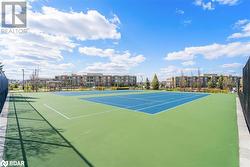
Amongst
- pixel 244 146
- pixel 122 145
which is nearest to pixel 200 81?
pixel 244 146

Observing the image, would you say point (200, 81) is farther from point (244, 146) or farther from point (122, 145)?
point (122, 145)

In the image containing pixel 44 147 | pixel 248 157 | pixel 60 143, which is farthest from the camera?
pixel 60 143

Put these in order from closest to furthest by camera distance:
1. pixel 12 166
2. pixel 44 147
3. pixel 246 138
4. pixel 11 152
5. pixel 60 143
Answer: pixel 12 166
pixel 11 152
pixel 44 147
pixel 60 143
pixel 246 138

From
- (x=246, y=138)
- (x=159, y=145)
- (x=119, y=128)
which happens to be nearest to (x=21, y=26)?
(x=119, y=128)

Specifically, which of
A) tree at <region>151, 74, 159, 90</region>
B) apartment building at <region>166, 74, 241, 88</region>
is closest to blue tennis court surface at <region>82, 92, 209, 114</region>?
tree at <region>151, 74, 159, 90</region>

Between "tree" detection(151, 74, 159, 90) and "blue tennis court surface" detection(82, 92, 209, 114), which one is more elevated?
"tree" detection(151, 74, 159, 90)

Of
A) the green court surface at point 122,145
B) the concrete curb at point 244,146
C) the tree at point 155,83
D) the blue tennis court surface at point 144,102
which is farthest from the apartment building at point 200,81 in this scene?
the green court surface at point 122,145

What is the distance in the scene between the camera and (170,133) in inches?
273

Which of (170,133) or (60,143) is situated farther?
(170,133)

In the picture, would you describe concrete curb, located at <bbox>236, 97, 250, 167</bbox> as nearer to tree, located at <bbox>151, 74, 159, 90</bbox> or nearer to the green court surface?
the green court surface

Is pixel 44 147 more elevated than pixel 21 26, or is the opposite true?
pixel 21 26

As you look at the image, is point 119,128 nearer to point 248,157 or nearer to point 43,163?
point 43,163

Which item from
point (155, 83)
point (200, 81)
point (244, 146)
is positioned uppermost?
point (200, 81)

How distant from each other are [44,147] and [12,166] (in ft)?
3.93
